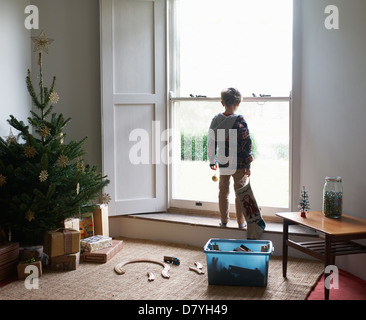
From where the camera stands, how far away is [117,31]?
406 cm

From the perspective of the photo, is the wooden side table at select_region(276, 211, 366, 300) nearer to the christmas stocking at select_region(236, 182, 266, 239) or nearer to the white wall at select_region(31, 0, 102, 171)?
the christmas stocking at select_region(236, 182, 266, 239)

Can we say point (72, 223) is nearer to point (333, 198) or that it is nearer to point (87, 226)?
point (87, 226)

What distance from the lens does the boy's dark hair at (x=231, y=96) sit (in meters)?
3.62

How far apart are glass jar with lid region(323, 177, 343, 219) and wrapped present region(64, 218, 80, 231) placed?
192 centimetres

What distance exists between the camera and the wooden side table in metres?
2.49

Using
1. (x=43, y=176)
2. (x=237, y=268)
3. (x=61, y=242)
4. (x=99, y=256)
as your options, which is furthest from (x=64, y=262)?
(x=237, y=268)

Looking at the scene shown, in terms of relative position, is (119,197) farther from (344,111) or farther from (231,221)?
(344,111)

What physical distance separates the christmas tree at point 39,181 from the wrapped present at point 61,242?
128 mm

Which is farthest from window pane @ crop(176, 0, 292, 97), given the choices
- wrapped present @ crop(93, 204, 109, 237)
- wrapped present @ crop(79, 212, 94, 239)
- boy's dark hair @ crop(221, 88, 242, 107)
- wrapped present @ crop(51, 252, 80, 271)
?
wrapped present @ crop(51, 252, 80, 271)

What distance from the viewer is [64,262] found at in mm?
3271

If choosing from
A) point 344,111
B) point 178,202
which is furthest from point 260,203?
point 344,111

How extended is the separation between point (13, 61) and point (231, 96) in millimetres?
1869

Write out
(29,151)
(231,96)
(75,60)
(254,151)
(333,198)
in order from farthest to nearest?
1. (75,60)
2. (254,151)
3. (231,96)
4. (29,151)
5. (333,198)

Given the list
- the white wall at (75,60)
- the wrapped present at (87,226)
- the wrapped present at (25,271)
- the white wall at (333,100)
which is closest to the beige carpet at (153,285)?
the wrapped present at (25,271)
